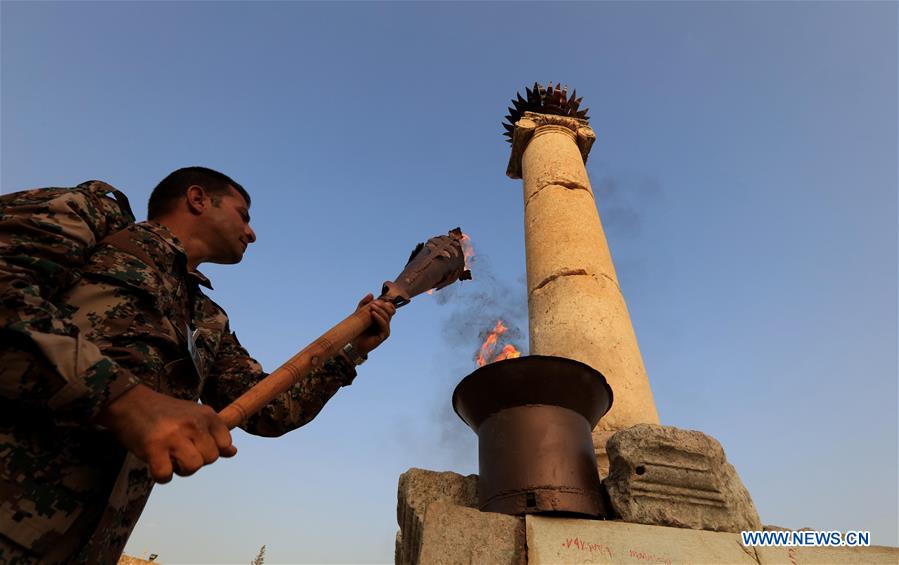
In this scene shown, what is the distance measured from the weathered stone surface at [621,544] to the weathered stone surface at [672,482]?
10 cm

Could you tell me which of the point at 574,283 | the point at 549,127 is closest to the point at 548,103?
the point at 549,127

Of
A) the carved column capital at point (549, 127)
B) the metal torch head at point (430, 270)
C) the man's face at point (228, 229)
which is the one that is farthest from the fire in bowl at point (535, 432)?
the carved column capital at point (549, 127)

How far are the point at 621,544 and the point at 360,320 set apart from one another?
6.45ft

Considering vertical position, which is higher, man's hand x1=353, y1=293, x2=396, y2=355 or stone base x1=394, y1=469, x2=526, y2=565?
man's hand x1=353, y1=293, x2=396, y2=355

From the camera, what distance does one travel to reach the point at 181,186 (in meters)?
2.55

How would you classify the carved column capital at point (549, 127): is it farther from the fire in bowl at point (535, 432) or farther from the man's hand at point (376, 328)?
the man's hand at point (376, 328)

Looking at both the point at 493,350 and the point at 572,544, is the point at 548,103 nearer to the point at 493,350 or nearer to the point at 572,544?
the point at 493,350

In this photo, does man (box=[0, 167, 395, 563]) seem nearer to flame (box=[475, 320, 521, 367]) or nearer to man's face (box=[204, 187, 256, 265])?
man's face (box=[204, 187, 256, 265])

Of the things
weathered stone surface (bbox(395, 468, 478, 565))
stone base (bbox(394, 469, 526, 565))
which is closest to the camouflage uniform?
stone base (bbox(394, 469, 526, 565))

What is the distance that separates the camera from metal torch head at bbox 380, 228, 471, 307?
273 centimetres

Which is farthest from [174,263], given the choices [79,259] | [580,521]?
[580,521]

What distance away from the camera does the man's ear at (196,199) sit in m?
2.49

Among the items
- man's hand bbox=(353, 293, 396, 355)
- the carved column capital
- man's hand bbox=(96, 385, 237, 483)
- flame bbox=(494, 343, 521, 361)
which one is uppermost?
the carved column capital

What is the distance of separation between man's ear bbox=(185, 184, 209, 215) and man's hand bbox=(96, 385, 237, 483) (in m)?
1.30
